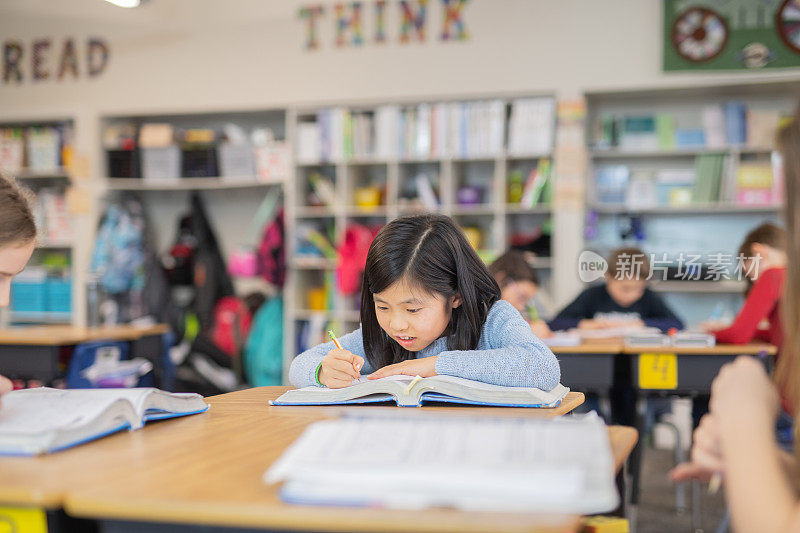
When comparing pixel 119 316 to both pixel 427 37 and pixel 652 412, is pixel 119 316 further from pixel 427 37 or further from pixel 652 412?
pixel 652 412

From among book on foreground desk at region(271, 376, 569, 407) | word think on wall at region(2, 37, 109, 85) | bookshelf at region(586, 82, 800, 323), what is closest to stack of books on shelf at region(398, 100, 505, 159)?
bookshelf at region(586, 82, 800, 323)

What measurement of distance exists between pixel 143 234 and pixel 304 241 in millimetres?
1238

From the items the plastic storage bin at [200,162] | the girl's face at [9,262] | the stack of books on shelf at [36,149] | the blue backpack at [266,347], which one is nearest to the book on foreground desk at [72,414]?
the girl's face at [9,262]

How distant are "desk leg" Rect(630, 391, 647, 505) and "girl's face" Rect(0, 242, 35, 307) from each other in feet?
7.11

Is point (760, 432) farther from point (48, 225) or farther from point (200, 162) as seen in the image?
point (48, 225)

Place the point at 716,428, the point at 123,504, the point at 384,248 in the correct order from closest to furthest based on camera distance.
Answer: the point at 123,504 → the point at 716,428 → the point at 384,248

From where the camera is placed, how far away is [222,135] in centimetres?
539

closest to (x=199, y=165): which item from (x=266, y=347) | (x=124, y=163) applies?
(x=124, y=163)

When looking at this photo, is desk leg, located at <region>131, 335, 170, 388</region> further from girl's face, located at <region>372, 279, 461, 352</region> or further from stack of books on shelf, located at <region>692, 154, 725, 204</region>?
stack of books on shelf, located at <region>692, 154, 725, 204</region>

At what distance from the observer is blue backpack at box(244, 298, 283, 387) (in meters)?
5.09

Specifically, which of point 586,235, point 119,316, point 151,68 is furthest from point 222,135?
point 586,235

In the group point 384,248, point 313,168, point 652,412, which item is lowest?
point 652,412

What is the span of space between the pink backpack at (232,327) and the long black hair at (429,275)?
11.6 ft

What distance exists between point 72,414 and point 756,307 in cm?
248
